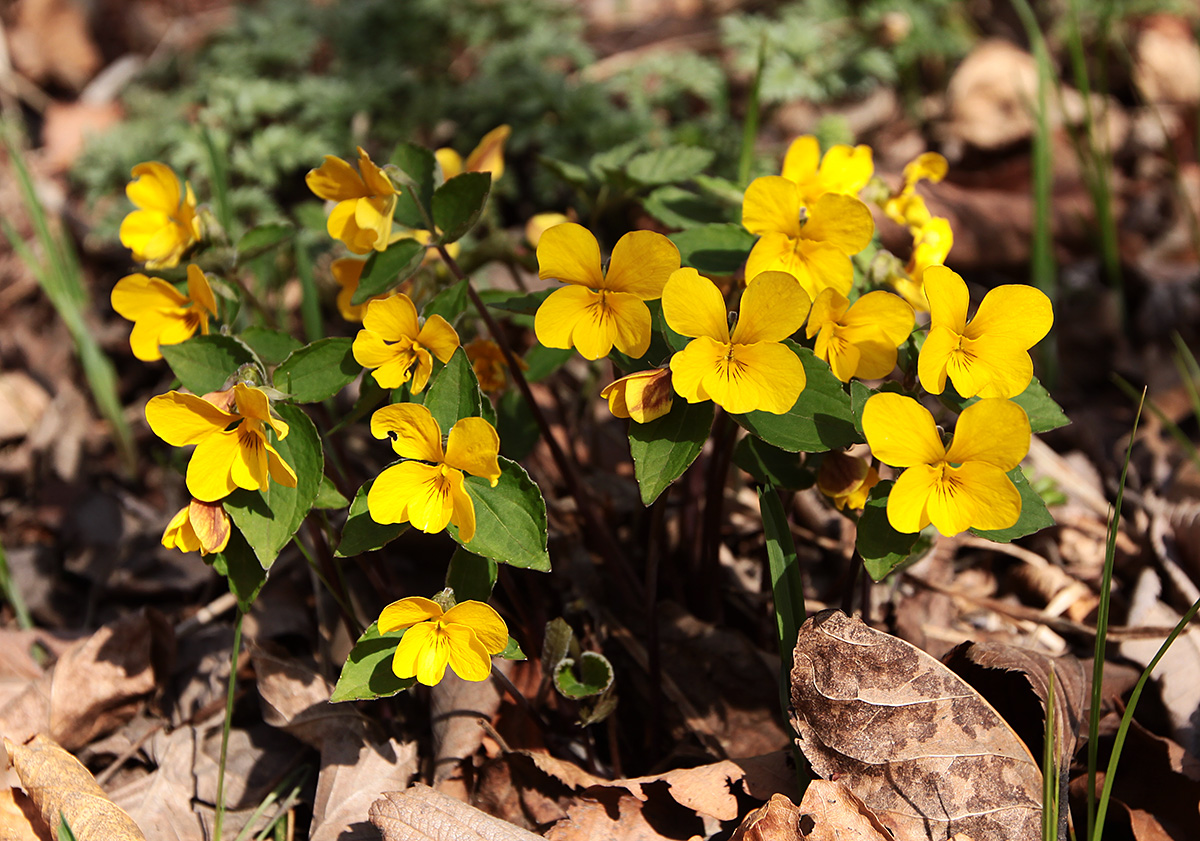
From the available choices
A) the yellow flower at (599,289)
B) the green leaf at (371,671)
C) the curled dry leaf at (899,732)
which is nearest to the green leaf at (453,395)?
the yellow flower at (599,289)

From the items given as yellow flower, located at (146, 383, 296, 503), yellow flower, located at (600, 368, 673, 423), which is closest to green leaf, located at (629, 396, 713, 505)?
yellow flower, located at (600, 368, 673, 423)

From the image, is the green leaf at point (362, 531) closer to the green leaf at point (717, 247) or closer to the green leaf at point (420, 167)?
the green leaf at point (420, 167)

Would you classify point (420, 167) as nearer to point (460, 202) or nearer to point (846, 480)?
point (460, 202)

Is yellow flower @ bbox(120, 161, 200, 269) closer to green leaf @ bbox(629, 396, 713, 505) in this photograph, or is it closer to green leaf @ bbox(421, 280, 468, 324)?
green leaf @ bbox(421, 280, 468, 324)

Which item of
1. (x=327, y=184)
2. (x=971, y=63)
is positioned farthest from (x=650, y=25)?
(x=327, y=184)

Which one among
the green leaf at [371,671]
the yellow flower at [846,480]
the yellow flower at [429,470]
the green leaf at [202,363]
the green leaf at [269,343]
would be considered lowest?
the green leaf at [371,671]

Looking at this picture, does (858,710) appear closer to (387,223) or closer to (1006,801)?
(1006,801)

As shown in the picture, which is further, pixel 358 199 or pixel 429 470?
pixel 358 199

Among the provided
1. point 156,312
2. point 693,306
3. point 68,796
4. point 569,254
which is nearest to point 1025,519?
point 693,306
